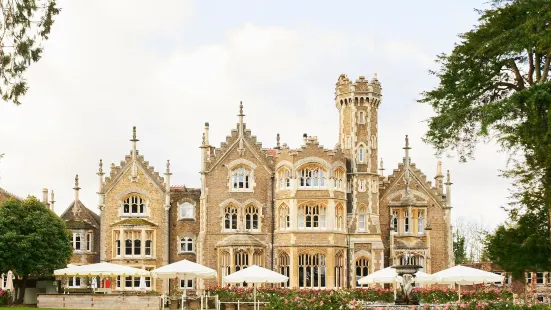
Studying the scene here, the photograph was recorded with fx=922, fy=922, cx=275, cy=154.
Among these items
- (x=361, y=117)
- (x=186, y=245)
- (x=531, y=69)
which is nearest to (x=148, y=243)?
(x=186, y=245)

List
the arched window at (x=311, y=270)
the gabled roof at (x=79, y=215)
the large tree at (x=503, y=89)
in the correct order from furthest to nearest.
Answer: the gabled roof at (x=79, y=215) < the arched window at (x=311, y=270) < the large tree at (x=503, y=89)

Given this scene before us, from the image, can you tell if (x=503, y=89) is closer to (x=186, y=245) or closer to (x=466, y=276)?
(x=466, y=276)

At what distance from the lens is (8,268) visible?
168 ft

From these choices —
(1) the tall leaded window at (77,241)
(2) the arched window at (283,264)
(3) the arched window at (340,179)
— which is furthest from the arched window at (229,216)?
(1) the tall leaded window at (77,241)

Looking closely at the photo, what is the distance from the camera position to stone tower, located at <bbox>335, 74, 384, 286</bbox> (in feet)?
198

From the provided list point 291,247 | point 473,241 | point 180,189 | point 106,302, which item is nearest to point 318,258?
point 291,247

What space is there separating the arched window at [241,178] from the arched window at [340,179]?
6056mm

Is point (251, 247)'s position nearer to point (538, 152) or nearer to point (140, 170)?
point (140, 170)

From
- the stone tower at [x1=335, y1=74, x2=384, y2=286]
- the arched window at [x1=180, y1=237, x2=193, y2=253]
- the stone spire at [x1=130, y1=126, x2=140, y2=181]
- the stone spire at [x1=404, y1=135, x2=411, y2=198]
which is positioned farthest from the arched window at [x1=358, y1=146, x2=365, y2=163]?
the stone spire at [x1=130, y1=126, x2=140, y2=181]

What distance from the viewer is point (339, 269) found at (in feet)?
197

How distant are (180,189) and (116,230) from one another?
5.20m

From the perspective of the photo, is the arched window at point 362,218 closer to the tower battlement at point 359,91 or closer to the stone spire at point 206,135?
the tower battlement at point 359,91

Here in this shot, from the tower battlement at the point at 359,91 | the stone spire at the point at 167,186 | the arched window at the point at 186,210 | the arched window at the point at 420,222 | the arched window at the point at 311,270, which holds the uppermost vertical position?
the tower battlement at the point at 359,91

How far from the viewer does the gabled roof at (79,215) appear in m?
64.8
